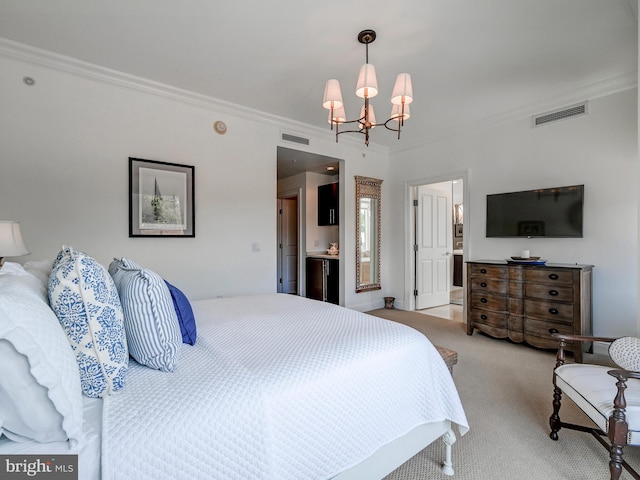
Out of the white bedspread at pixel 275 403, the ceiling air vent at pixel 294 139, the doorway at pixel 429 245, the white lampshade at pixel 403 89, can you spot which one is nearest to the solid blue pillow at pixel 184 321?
the white bedspread at pixel 275 403

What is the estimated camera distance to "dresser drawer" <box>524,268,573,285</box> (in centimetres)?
298

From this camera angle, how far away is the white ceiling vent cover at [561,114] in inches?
127

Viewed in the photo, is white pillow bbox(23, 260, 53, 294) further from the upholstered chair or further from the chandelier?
the upholstered chair

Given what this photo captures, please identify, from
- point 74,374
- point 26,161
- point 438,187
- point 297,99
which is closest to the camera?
point 74,374

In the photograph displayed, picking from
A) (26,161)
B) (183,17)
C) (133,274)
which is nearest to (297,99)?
(183,17)

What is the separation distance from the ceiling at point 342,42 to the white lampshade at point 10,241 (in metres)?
1.48

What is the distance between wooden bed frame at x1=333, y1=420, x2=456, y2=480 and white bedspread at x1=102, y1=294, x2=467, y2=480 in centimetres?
7

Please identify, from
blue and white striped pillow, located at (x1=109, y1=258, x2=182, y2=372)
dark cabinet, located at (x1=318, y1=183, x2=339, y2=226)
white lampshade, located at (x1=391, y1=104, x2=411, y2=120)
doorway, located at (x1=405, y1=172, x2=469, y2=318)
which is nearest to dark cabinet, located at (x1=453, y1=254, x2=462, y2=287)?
doorway, located at (x1=405, y1=172, x2=469, y2=318)

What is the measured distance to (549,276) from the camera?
10.2 feet

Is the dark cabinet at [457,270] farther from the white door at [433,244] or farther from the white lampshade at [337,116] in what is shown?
the white lampshade at [337,116]

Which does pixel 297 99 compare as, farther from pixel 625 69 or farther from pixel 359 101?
pixel 625 69

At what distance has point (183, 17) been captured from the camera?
2.17 m

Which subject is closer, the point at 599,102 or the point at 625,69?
the point at 625,69

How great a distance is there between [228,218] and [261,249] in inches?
22.0
